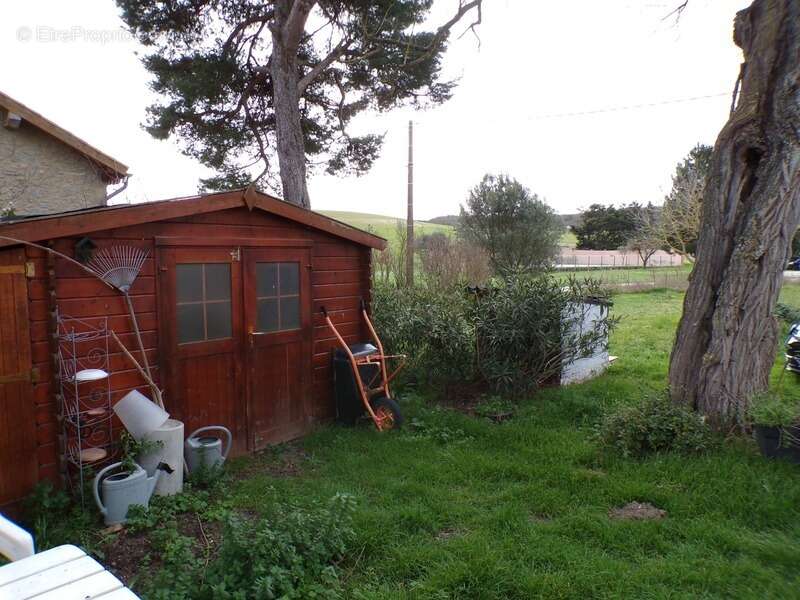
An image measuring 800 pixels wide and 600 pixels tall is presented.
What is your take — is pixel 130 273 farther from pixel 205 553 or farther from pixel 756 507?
pixel 756 507

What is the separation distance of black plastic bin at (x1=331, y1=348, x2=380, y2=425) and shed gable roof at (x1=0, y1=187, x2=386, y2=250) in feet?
4.24

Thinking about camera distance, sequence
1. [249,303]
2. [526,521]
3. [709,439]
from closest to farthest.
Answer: [526,521], [709,439], [249,303]

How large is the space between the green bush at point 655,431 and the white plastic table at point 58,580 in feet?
12.0

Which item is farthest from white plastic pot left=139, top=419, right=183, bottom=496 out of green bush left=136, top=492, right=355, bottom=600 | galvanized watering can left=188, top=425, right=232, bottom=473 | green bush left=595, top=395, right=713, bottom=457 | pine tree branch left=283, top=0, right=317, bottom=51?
pine tree branch left=283, top=0, right=317, bottom=51

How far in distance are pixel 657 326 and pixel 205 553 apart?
10.2 meters

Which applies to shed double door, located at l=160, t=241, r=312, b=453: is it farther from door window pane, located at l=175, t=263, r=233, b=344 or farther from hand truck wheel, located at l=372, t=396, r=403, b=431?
hand truck wheel, located at l=372, t=396, r=403, b=431

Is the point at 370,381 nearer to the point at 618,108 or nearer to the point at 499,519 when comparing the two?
the point at 499,519

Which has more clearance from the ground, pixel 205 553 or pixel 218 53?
pixel 218 53

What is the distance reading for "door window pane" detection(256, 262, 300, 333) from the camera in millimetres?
4691

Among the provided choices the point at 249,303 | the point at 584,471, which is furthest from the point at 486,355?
the point at 249,303

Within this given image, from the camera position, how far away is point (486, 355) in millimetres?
6219

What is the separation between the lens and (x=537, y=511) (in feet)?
11.2

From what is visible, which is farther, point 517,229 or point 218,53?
point 517,229

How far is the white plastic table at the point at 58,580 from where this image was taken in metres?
1.59
